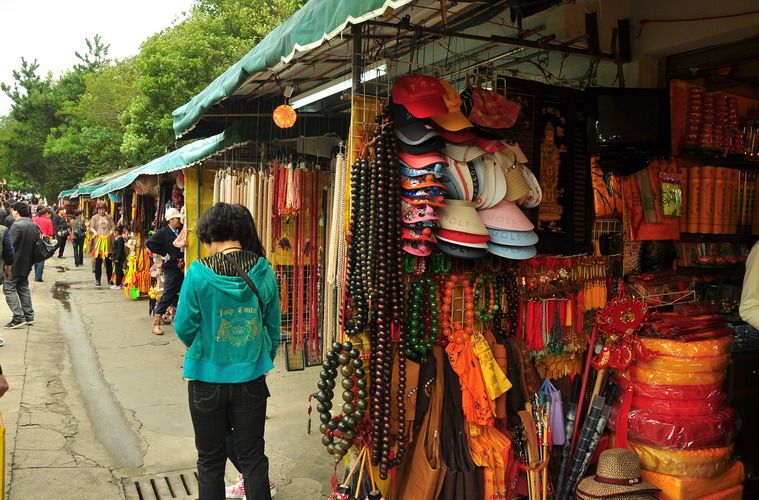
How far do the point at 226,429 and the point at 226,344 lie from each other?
1.75 ft

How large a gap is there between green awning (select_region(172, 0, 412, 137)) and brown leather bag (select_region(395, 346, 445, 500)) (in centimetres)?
178

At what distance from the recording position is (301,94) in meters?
5.14

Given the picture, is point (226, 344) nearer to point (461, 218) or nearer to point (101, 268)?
point (461, 218)

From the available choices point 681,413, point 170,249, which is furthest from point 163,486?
point 170,249

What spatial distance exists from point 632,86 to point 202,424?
349cm

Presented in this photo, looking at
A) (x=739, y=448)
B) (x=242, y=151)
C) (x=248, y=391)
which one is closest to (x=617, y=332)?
(x=739, y=448)

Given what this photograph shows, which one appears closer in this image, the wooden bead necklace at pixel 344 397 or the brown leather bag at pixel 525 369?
the wooden bead necklace at pixel 344 397

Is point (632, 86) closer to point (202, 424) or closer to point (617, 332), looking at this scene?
point (617, 332)

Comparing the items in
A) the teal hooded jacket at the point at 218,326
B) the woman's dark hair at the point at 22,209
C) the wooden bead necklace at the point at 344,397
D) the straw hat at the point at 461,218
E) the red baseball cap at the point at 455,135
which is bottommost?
the wooden bead necklace at the point at 344,397

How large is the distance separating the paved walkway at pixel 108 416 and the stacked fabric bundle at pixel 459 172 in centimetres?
200

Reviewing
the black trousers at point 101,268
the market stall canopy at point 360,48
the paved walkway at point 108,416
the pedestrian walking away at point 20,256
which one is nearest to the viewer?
the market stall canopy at point 360,48

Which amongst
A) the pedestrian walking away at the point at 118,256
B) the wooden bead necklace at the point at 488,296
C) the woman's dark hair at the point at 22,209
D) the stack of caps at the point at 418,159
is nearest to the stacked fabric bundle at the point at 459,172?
the stack of caps at the point at 418,159

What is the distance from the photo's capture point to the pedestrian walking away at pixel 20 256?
7.95 meters

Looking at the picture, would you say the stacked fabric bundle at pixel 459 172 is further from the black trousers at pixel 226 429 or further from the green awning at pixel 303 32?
the black trousers at pixel 226 429
